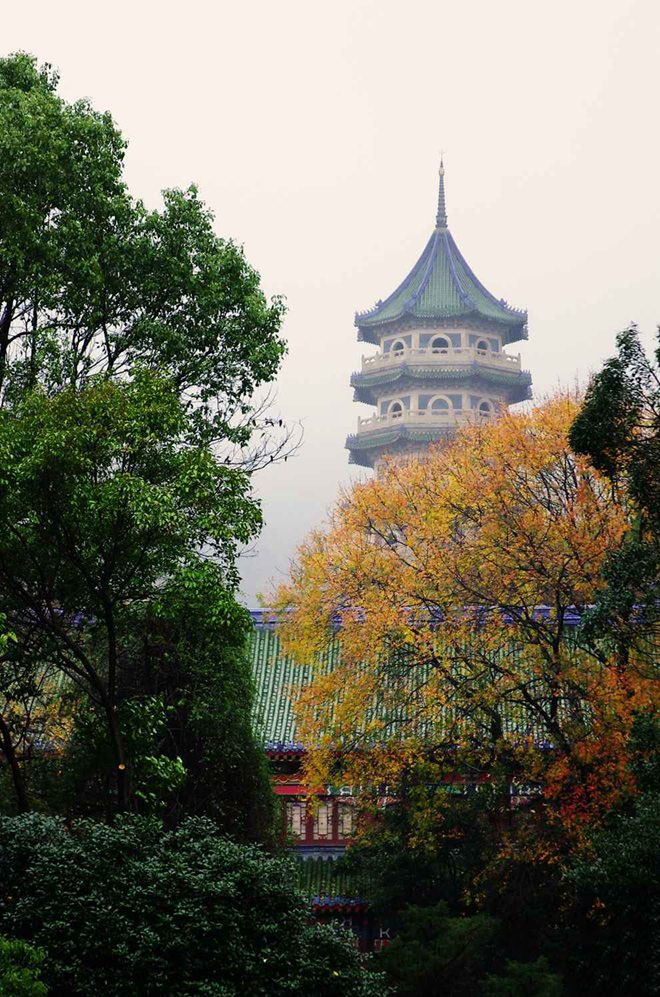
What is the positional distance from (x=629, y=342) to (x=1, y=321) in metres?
6.92

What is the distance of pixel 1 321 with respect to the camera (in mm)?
15477

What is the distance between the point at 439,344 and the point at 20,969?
171 ft

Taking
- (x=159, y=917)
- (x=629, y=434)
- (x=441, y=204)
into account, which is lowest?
(x=159, y=917)

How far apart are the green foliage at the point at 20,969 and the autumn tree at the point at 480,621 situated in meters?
7.84

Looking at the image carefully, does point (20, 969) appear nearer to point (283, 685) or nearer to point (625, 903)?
point (625, 903)

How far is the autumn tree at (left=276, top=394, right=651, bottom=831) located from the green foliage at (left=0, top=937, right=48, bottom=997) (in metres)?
7.84

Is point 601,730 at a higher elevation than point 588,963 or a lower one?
higher

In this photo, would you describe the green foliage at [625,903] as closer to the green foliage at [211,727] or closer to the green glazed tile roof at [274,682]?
the green foliage at [211,727]

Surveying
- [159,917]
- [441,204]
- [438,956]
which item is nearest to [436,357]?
[441,204]

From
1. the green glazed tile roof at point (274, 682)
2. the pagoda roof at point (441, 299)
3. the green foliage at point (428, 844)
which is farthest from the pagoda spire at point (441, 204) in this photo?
the green foliage at point (428, 844)

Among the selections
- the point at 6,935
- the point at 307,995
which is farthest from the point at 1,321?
the point at 307,995

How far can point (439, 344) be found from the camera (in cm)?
6222

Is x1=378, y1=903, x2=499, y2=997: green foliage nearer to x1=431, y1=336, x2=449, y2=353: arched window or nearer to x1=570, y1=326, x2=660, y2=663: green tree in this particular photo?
x1=570, y1=326, x2=660, y2=663: green tree

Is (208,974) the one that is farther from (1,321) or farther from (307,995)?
(1,321)
